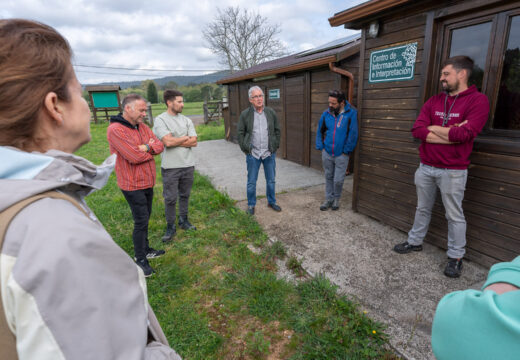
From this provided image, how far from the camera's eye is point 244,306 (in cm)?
285

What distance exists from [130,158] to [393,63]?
347cm

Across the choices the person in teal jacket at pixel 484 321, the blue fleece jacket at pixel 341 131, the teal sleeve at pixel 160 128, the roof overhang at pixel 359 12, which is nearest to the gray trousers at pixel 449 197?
the blue fleece jacket at pixel 341 131

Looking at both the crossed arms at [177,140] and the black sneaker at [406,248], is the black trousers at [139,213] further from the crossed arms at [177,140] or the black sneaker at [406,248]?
the black sneaker at [406,248]

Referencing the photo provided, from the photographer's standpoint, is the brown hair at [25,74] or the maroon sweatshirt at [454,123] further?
the maroon sweatshirt at [454,123]

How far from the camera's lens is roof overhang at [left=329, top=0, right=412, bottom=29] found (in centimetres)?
342

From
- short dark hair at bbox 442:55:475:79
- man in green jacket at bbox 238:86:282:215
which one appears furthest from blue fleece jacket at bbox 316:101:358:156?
short dark hair at bbox 442:55:475:79

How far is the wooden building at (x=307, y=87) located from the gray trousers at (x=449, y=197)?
370cm

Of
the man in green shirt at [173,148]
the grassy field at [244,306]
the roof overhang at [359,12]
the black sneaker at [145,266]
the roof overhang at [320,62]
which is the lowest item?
the grassy field at [244,306]

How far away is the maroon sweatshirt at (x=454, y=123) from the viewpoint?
270 cm

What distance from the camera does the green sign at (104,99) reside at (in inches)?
827

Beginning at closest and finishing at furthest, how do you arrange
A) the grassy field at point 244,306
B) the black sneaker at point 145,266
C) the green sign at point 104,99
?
the grassy field at point 244,306
the black sneaker at point 145,266
the green sign at point 104,99

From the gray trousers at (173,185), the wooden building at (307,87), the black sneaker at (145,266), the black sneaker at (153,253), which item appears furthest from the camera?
the wooden building at (307,87)

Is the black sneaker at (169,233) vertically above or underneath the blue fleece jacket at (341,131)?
underneath

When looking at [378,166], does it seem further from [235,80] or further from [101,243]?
[235,80]
